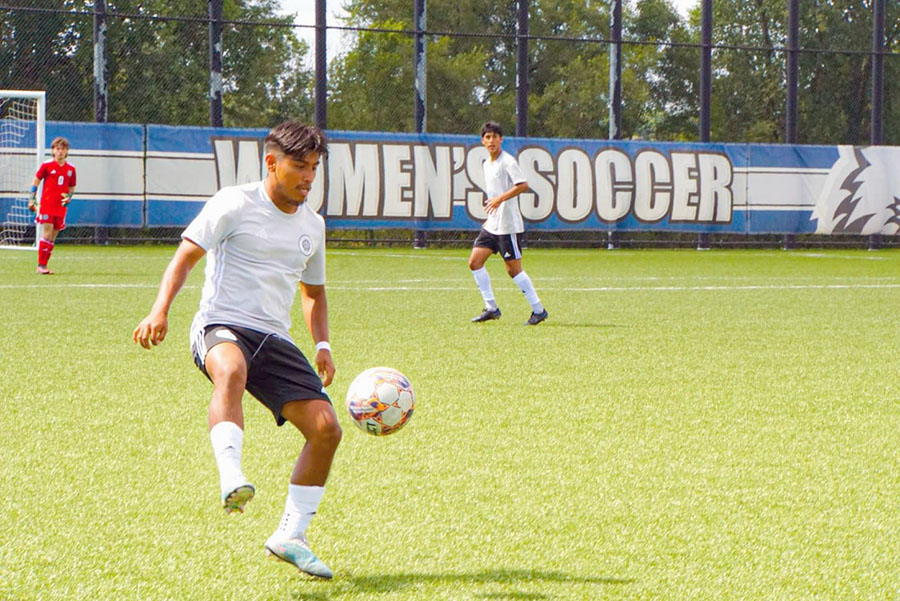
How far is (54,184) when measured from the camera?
16.8m

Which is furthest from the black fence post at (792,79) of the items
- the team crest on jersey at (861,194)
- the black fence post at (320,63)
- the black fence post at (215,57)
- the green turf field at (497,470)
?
the green turf field at (497,470)

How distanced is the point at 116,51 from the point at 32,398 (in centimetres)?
2005

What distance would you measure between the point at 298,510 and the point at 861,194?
2706 cm

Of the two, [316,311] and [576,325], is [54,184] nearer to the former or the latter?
[576,325]

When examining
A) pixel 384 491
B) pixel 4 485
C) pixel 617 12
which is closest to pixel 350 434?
pixel 384 491

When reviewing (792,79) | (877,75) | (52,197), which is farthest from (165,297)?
(877,75)

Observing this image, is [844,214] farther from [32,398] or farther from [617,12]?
[32,398]

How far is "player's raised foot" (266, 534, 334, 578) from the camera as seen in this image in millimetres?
3625

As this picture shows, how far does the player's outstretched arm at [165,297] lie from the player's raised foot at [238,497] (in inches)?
24.1

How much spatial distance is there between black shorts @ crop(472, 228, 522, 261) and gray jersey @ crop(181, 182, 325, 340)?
7751 mm

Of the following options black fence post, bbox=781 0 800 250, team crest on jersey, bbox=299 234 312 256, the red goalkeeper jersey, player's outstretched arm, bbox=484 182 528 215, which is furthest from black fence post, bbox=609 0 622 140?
team crest on jersey, bbox=299 234 312 256

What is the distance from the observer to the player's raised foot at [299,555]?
11.9 ft

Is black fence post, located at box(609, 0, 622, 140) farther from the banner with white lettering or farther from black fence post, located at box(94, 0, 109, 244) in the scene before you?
black fence post, located at box(94, 0, 109, 244)

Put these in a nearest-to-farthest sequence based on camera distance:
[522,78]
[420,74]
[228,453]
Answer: [228,453]
[420,74]
[522,78]
